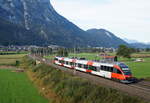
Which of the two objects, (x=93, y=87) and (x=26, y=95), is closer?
(x=93, y=87)

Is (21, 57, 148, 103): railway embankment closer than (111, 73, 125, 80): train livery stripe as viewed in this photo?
Yes

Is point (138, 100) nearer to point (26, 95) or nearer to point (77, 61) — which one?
point (26, 95)

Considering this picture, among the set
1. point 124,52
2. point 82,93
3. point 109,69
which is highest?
point 124,52

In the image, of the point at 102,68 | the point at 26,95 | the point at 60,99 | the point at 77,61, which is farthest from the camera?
the point at 77,61

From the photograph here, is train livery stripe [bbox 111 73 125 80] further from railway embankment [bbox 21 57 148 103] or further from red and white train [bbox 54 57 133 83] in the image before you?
railway embankment [bbox 21 57 148 103]

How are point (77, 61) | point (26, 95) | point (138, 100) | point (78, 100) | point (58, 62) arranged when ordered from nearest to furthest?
point (138, 100)
point (78, 100)
point (26, 95)
point (77, 61)
point (58, 62)

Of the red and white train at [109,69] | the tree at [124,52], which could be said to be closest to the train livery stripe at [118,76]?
the red and white train at [109,69]

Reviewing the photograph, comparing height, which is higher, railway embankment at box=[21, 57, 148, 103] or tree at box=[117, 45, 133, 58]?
tree at box=[117, 45, 133, 58]

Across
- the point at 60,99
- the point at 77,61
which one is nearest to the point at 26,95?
the point at 60,99

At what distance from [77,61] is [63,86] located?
2986 centimetres

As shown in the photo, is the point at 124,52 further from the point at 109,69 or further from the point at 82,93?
the point at 82,93

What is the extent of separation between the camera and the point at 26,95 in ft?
150

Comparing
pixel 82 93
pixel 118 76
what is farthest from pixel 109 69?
pixel 82 93

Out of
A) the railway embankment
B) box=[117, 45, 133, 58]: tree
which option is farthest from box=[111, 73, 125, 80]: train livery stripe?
box=[117, 45, 133, 58]: tree
